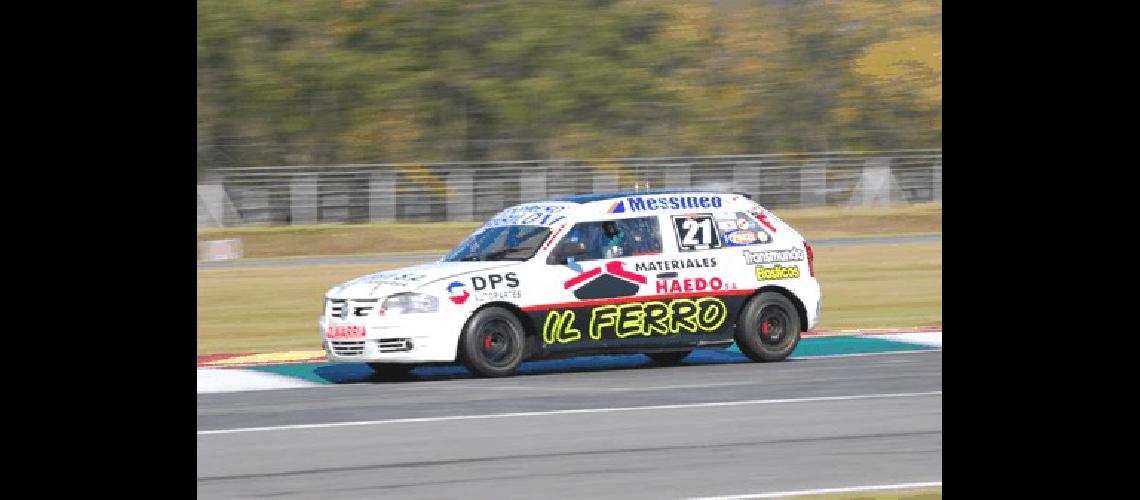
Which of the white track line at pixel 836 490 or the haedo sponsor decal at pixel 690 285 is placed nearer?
the white track line at pixel 836 490

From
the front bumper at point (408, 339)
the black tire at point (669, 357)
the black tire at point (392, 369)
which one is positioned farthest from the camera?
the black tire at point (669, 357)

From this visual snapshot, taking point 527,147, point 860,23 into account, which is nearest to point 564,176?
point 527,147

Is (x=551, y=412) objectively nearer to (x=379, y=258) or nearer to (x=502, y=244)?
(x=502, y=244)

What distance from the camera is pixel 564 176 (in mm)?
46562

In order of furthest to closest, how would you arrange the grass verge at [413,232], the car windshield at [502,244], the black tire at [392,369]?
the grass verge at [413,232]
the black tire at [392,369]
the car windshield at [502,244]

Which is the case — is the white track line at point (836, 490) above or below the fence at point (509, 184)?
below

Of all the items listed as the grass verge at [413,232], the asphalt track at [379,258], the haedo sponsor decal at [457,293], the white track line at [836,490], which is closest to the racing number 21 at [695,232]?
the haedo sponsor decal at [457,293]

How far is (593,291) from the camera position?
14961mm

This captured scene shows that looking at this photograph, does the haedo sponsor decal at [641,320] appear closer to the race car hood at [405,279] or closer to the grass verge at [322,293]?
the race car hood at [405,279]

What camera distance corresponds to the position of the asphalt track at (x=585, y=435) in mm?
9398

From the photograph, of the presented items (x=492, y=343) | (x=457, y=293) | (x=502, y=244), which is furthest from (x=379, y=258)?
(x=457, y=293)

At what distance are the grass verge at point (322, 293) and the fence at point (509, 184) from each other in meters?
12.2

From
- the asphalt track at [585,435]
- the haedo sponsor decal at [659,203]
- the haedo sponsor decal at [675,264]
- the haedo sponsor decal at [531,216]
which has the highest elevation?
the haedo sponsor decal at [659,203]
